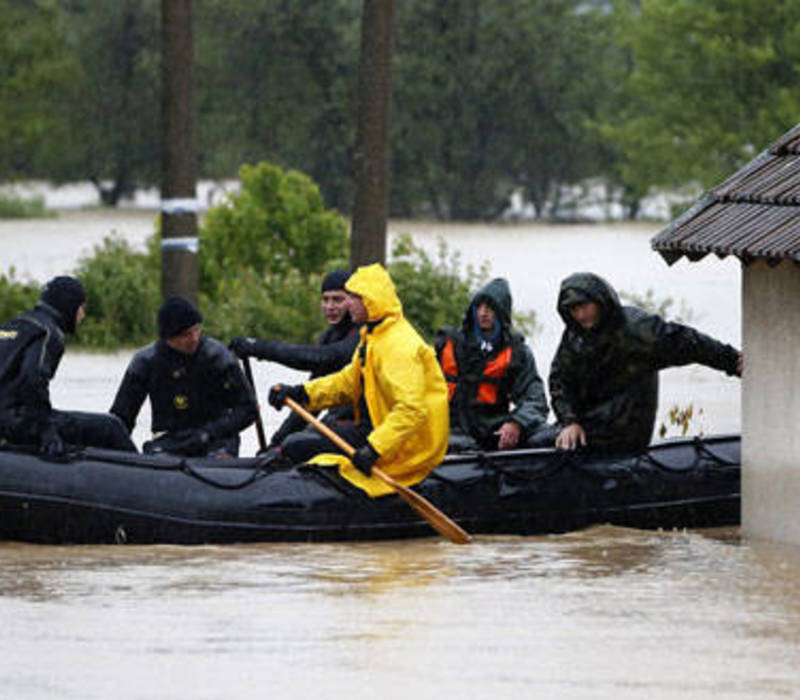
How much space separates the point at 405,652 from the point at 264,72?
176ft

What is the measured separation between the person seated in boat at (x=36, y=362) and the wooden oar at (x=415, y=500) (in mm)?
1239

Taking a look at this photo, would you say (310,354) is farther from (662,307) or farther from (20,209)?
(20,209)

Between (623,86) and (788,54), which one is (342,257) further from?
(623,86)

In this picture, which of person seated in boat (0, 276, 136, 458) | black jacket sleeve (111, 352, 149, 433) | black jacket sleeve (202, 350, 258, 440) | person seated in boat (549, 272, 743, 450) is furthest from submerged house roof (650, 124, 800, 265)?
person seated in boat (0, 276, 136, 458)

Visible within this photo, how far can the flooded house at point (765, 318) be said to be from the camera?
12.1 metres

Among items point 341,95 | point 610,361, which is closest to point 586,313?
point 610,361

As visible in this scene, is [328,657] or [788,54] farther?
[788,54]

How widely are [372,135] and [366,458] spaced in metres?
7.75

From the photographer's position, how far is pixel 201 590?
11.1m

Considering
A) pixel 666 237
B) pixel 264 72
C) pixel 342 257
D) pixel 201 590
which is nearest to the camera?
pixel 201 590

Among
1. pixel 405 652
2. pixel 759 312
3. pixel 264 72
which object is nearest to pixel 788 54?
pixel 264 72

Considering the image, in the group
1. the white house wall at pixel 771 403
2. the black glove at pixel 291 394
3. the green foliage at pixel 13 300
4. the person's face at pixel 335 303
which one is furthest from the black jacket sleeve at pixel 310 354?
the green foliage at pixel 13 300

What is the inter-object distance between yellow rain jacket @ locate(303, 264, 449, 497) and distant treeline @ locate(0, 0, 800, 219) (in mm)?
38944

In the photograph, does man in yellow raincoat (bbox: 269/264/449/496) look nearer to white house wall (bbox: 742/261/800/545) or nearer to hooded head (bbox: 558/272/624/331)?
hooded head (bbox: 558/272/624/331)
